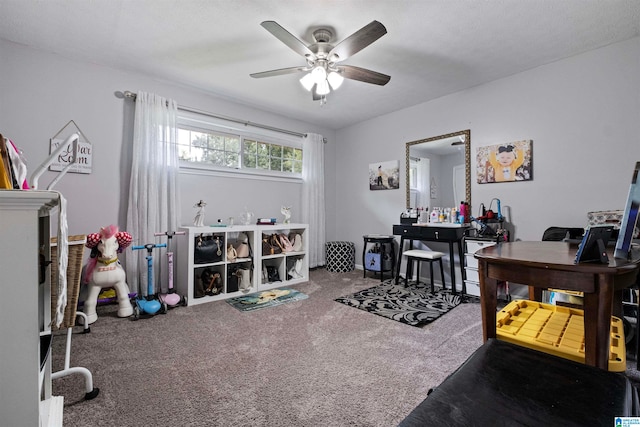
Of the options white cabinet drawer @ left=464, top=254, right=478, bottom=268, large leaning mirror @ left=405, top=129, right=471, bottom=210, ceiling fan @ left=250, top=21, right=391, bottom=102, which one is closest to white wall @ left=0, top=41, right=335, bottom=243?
ceiling fan @ left=250, top=21, right=391, bottom=102

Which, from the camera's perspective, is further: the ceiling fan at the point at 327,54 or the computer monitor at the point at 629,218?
the ceiling fan at the point at 327,54

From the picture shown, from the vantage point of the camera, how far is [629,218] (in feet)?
3.63

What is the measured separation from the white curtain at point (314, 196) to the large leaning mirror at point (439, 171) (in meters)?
1.41

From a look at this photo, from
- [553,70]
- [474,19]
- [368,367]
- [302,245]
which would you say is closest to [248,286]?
[302,245]

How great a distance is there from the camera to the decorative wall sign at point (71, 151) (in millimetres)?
2625

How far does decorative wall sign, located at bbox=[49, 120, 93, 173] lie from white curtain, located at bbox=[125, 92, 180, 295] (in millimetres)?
383

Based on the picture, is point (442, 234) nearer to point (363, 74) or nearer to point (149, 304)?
point (363, 74)

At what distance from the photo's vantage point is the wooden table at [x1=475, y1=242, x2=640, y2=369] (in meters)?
0.98

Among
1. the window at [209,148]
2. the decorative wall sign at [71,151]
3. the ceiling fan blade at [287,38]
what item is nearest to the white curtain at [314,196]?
the window at [209,148]

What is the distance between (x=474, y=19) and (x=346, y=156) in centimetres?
285

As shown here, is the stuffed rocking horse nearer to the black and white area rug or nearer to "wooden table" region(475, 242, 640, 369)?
the black and white area rug

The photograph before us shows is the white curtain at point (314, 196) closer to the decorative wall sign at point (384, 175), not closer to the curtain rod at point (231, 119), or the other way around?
the curtain rod at point (231, 119)

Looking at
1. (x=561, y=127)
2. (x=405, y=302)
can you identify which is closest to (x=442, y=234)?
(x=405, y=302)

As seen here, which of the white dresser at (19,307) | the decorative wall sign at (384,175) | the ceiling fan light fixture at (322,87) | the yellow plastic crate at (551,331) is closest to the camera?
the white dresser at (19,307)
